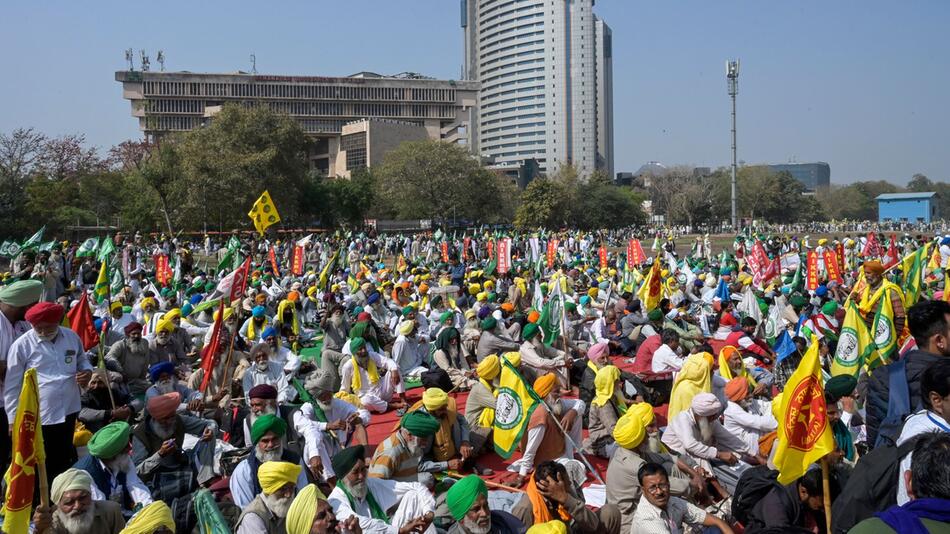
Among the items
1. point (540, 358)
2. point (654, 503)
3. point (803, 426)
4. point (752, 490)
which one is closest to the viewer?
point (654, 503)

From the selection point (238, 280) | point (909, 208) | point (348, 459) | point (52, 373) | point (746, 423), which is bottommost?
point (746, 423)

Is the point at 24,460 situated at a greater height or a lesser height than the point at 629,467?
greater

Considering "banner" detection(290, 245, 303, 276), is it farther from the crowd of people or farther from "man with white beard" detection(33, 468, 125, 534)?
"man with white beard" detection(33, 468, 125, 534)

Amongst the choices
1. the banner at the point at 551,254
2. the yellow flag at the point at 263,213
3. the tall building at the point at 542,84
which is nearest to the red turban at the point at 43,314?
the yellow flag at the point at 263,213

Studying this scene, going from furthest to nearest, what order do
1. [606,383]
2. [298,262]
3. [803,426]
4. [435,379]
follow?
[298,262]
[435,379]
[606,383]
[803,426]

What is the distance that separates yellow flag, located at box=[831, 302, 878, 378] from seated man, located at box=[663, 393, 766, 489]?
1.42m

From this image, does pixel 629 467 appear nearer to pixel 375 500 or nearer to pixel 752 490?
pixel 752 490

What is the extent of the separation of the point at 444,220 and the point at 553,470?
1952 inches

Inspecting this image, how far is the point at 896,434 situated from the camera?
3965mm

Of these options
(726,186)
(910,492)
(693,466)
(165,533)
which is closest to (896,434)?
(910,492)

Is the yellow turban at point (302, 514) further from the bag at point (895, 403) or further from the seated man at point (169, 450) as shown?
the bag at point (895, 403)

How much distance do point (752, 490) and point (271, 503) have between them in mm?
2609

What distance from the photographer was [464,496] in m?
4.10

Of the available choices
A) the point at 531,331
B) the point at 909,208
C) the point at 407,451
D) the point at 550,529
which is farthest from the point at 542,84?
the point at 550,529
